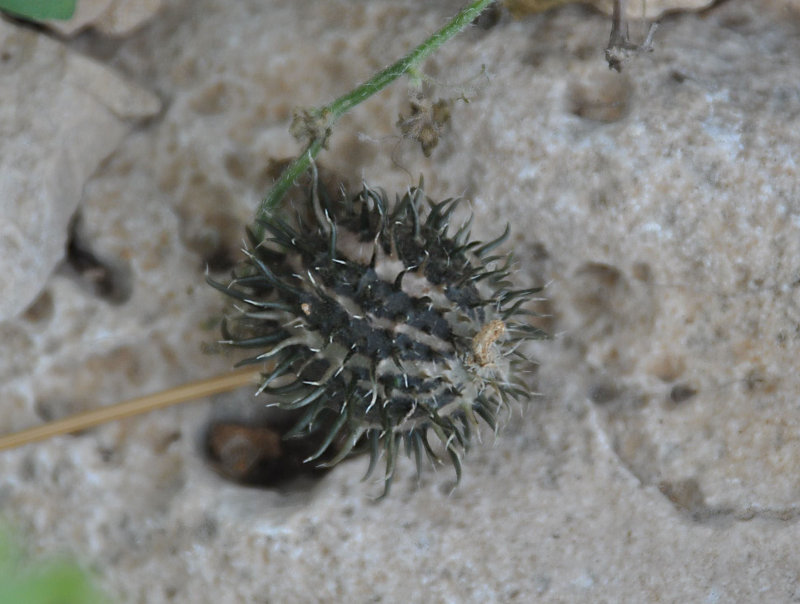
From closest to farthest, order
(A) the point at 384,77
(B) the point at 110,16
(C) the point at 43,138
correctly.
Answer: (A) the point at 384,77 < (C) the point at 43,138 < (B) the point at 110,16

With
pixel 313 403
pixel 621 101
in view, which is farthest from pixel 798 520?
pixel 313 403

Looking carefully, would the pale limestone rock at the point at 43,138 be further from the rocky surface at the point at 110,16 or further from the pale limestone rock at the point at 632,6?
the pale limestone rock at the point at 632,6

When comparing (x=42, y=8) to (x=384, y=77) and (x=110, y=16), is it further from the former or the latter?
(x=384, y=77)

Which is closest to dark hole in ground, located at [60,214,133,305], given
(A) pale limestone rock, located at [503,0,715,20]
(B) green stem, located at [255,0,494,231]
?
(B) green stem, located at [255,0,494,231]

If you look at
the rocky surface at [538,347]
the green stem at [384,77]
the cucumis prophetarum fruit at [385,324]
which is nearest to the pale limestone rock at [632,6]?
the rocky surface at [538,347]

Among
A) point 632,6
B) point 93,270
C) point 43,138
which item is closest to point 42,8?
point 43,138

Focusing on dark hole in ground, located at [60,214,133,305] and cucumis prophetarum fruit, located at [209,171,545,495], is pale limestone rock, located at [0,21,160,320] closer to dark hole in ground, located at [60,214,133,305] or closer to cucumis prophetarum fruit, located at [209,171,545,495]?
dark hole in ground, located at [60,214,133,305]
